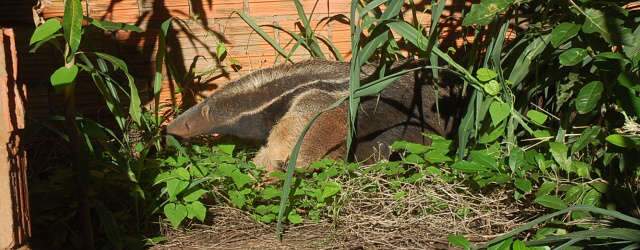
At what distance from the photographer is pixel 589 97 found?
3.53 m

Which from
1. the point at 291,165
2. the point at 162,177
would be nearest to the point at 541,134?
the point at 291,165

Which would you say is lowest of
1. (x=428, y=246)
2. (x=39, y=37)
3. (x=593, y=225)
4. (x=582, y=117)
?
(x=428, y=246)

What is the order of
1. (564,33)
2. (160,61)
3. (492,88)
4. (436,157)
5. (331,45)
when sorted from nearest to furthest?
(564,33), (492,88), (436,157), (160,61), (331,45)

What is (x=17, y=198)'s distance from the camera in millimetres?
2889

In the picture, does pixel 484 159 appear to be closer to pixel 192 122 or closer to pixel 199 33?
pixel 192 122

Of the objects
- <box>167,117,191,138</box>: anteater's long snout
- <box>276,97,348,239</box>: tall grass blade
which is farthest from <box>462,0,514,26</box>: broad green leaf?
<box>167,117,191,138</box>: anteater's long snout

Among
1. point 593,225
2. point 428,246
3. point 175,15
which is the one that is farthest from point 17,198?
point 175,15

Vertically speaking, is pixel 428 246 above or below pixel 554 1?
below

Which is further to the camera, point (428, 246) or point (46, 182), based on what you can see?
point (46, 182)

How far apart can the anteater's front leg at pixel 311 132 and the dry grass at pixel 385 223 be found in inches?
36.2

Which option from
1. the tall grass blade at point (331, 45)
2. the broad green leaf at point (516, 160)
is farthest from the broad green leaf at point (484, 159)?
the tall grass blade at point (331, 45)

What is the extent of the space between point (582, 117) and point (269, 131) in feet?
7.76

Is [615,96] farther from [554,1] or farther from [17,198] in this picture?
[17,198]

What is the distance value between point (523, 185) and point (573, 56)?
2.18ft
